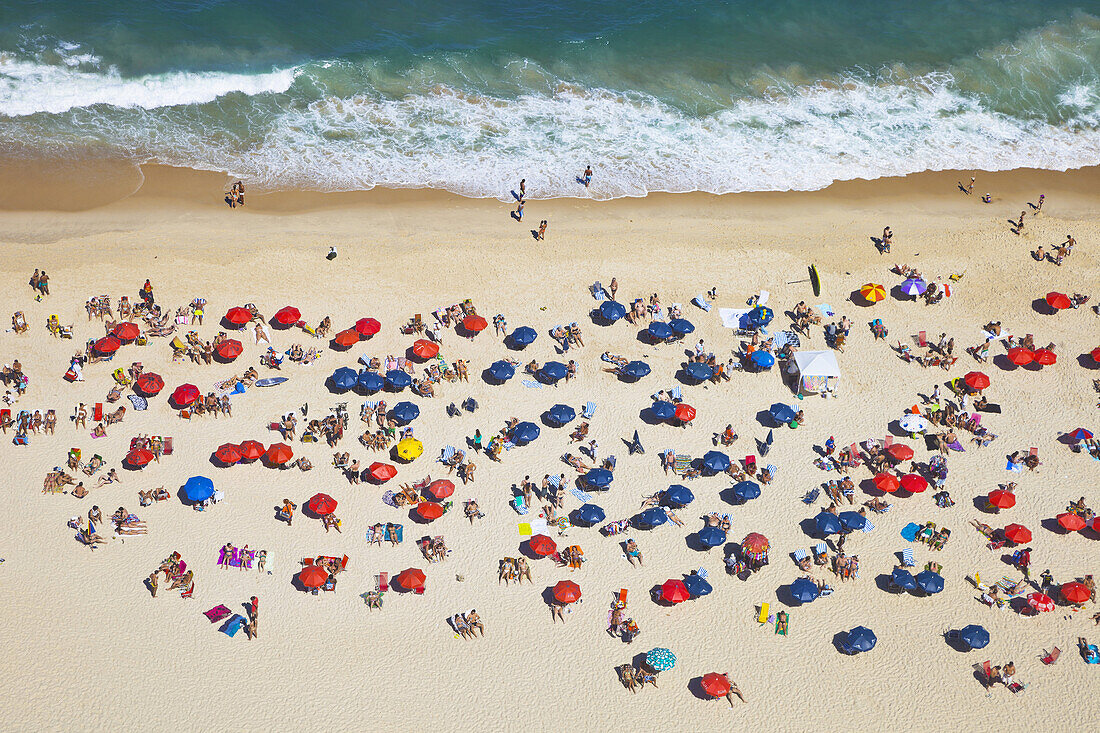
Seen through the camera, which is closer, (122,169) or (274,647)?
(274,647)

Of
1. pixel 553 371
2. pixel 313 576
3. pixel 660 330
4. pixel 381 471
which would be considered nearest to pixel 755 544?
pixel 553 371

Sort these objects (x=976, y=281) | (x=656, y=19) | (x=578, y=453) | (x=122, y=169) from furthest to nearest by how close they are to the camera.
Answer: (x=656, y=19), (x=122, y=169), (x=976, y=281), (x=578, y=453)

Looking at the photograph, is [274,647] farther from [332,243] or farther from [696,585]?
[332,243]

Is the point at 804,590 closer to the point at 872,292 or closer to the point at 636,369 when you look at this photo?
the point at 636,369

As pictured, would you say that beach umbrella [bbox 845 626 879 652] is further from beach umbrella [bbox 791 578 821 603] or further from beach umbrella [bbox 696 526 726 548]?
beach umbrella [bbox 696 526 726 548]

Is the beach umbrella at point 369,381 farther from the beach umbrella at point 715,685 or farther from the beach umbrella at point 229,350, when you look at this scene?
the beach umbrella at point 715,685

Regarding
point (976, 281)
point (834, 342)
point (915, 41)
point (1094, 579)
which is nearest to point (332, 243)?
point (834, 342)
